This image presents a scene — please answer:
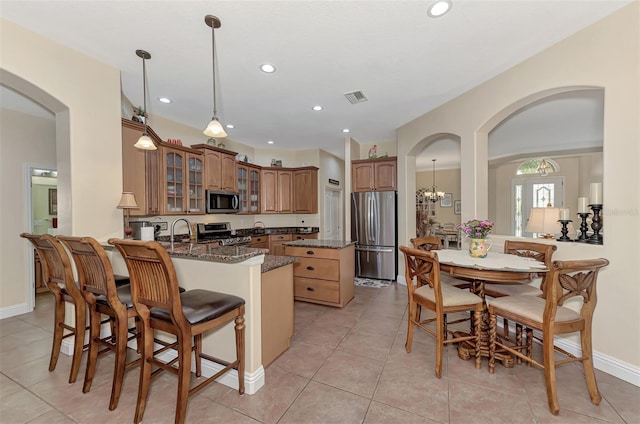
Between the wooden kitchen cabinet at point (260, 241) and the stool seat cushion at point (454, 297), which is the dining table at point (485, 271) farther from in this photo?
the wooden kitchen cabinet at point (260, 241)

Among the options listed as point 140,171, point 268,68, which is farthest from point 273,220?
point 268,68

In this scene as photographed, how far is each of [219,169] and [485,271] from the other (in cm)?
412

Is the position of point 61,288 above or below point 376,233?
below

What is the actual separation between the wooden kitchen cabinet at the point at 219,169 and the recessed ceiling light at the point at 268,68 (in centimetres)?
205

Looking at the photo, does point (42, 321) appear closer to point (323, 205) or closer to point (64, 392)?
point (64, 392)

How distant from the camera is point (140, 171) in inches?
123

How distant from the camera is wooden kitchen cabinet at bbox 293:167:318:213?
6.15 meters

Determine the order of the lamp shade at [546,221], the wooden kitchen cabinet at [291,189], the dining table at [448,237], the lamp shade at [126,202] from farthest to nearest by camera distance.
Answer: the dining table at [448,237], the wooden kitchen cabinet at [291,189], the lamp shade at [546,221], the lamp shade at [126,202]

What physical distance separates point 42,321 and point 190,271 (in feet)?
8.82

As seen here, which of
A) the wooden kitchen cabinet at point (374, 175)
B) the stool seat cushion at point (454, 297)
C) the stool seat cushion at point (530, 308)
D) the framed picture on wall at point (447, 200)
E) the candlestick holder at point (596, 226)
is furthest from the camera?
the framed picture on wall at point (447, 200)

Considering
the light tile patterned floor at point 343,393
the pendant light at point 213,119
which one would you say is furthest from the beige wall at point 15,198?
the pendant light at point 213,119

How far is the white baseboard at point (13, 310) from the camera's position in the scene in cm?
337

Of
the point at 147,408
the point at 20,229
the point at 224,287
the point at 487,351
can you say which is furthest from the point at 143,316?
the point at 20,229

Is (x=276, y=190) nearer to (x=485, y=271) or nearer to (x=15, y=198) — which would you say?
(x=15, y=198)
